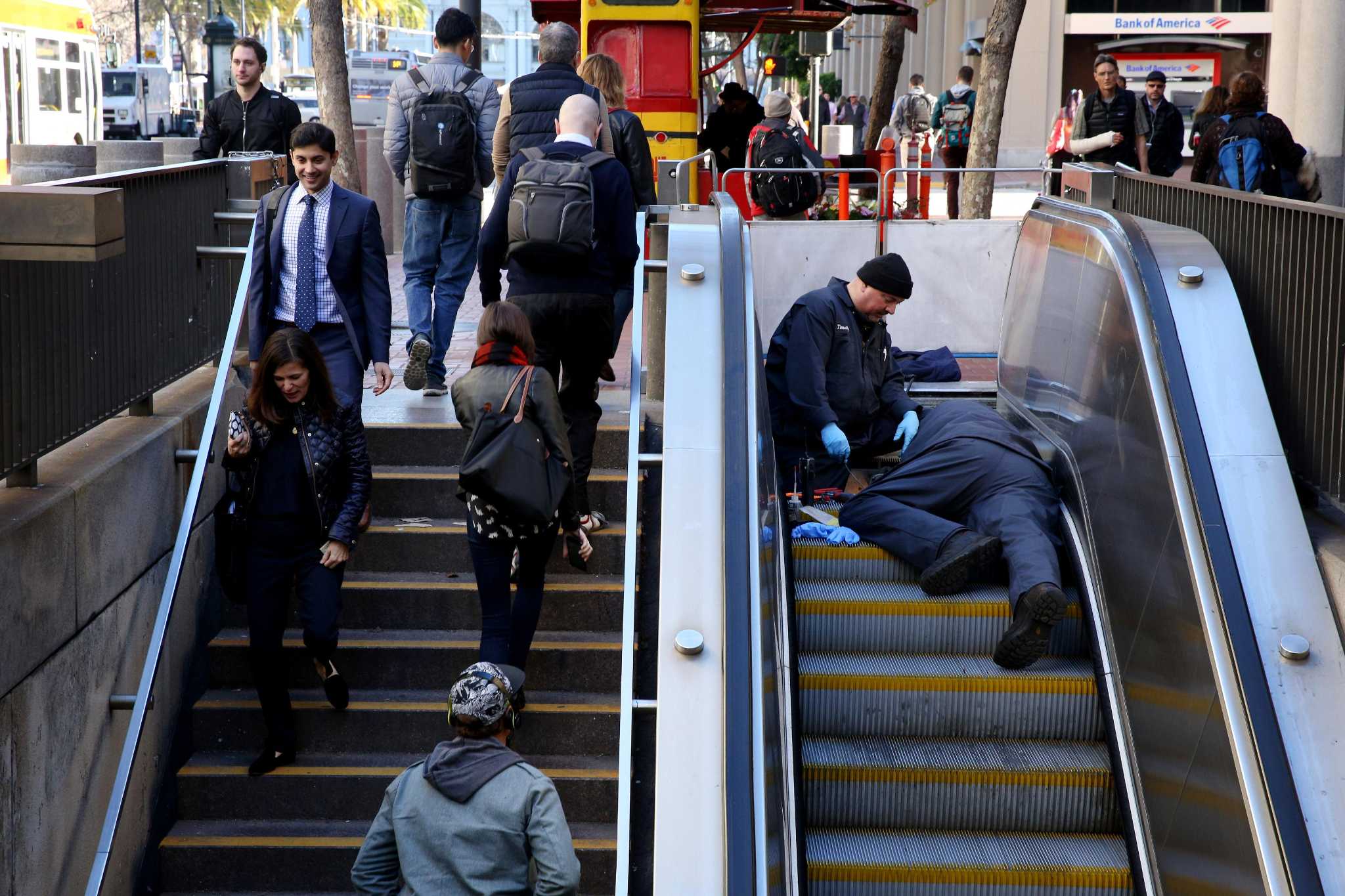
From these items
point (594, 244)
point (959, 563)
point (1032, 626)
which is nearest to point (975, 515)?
point (959, 563)

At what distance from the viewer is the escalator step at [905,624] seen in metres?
5.83

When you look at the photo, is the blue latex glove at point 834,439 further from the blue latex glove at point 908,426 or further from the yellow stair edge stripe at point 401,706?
the yellow stair edge stripe at point 401,706

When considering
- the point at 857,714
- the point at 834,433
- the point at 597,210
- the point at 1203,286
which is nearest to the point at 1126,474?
the point at 1203,286

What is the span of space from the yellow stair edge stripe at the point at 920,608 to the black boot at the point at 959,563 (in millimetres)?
64

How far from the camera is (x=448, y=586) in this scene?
22.2ft

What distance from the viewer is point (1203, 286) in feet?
16.6

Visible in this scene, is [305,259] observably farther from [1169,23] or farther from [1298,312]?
[1169,23]

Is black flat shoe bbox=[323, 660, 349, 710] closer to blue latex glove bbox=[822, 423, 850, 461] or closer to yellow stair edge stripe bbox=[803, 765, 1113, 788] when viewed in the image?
yellow stair edge stripe bbox=[803, 765, 1113, 788]

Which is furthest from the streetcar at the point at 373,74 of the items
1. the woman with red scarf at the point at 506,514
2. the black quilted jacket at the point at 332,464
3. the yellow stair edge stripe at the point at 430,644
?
the woman with red scarf at the point at 506,514

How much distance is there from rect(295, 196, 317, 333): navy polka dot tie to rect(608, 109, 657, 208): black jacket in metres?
1.56

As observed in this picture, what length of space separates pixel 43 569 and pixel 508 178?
2.31m

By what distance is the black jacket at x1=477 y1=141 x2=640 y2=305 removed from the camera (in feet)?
19.9

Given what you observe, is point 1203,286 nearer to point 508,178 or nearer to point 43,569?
point 508,178

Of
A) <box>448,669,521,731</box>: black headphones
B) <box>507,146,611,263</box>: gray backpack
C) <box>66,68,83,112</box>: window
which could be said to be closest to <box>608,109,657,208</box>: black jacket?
<box>507,146,611,263</box>: gray backpack
